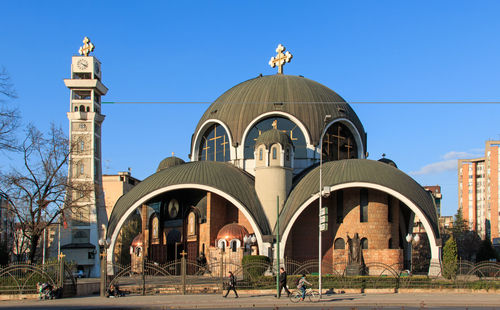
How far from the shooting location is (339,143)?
43188 mm

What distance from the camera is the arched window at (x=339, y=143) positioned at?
139 ft

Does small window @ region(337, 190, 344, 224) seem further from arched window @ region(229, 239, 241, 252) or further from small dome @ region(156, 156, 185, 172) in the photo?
small dome @ region(156, 156, 185, 172)

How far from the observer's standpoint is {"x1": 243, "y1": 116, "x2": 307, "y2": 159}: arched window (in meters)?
41.5

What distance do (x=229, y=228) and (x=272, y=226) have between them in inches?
100

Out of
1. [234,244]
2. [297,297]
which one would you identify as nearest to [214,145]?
[234,244]

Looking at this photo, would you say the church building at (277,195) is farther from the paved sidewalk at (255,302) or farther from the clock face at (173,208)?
the paved sidewalk at (255,302)

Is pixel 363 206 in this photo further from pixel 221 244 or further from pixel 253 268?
pixel 253 268

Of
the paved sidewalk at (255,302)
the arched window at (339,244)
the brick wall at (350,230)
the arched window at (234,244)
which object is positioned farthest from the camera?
the arched window at (339,244)

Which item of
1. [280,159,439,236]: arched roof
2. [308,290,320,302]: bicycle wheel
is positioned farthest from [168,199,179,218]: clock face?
[308,290,320,302]: bicycle wheel

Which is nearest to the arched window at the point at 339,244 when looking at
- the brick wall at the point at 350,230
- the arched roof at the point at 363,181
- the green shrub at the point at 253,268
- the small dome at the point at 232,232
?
the brick wall at the point at 350,230

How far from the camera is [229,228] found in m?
36.9

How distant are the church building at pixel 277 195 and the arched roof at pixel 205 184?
7 cm

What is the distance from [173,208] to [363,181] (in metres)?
12.3

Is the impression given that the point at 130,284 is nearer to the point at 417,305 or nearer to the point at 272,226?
the point at 272,226
